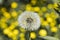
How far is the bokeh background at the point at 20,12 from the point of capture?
64.6 inches

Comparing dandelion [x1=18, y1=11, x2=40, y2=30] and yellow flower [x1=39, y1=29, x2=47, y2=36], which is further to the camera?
yellow flower [x1=39, y1=29, x2=47, y2=36]

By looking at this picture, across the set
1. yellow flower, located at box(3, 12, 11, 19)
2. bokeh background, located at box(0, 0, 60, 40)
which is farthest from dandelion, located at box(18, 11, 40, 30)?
yellow flower, located at box(3, 12, 11, 19)

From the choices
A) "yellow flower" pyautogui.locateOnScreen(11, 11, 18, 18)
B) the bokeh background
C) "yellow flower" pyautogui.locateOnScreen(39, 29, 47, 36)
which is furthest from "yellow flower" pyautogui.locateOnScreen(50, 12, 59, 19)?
"yellow flower" pyautogui.locateOnScreen(11, 11, 18, 18)

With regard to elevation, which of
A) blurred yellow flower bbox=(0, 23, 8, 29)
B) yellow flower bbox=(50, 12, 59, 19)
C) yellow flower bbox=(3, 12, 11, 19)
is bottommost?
blurred yellow flower bbox=(0, 23, 8, 29)

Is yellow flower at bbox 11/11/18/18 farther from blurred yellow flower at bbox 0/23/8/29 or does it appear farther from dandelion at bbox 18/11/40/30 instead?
dandelion at bbox 18/11/40/30

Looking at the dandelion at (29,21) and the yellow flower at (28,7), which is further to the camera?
the yellow flower at (28,7)

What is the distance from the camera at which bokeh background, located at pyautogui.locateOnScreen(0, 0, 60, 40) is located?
1.64 meters

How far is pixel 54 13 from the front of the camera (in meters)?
1.65

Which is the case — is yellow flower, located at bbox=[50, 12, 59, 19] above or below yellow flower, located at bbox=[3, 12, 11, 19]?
above

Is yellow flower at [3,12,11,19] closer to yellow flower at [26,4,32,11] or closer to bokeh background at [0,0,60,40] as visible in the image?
bokeh background at [0,0,60,40]

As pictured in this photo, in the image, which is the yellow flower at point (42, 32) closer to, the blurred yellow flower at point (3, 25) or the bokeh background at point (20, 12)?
the bokeh background at point (20, 12)

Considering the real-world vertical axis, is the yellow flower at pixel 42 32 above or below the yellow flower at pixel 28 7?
below

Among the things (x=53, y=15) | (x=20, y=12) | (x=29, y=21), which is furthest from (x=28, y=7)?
(x=29, y=21)

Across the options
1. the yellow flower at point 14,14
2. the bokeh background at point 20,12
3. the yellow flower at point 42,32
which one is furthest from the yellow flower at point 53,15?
the yellow flower at point 14,14
